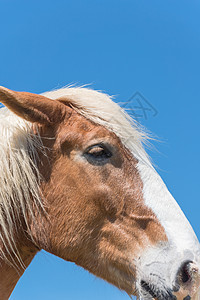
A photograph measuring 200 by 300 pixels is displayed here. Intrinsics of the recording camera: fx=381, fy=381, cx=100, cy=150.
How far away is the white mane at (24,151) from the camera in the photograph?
3199 millimetres

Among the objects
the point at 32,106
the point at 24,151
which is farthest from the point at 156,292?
the point at 32,106

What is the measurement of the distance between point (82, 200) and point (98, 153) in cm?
42

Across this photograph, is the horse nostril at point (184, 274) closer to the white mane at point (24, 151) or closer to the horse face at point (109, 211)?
the horse face at point (109, 211)

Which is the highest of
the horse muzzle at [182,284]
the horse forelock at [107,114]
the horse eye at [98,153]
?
the horse forelock at [107,114]

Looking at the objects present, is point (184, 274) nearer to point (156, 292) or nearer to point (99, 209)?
point (156, 292)

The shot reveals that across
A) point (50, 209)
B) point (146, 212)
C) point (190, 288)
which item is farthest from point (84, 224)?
point (190, 288)

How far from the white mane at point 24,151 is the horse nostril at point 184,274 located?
95cm

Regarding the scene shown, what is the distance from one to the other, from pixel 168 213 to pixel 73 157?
92 centimetres

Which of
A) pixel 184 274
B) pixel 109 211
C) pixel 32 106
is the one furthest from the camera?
pixel 32 106

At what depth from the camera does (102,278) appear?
322 cm

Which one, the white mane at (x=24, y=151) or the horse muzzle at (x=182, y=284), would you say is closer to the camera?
the horse muzzle at (x=182, y=284)

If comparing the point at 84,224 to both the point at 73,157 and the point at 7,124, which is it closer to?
the point at 73,157

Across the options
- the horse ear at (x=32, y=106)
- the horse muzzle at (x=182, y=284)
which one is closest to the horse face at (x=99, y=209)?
the horse muzzle at (x=182, y=284)

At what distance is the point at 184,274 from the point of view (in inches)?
111
